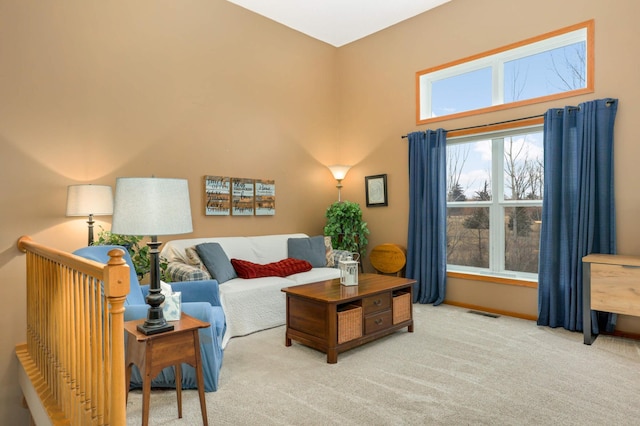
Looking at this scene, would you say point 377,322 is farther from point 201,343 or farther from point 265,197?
point 265,197

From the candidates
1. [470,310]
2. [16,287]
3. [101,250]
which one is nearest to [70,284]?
[101,250]

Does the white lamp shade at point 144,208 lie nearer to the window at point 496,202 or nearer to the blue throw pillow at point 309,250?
the blue throw pillow at point 309,250

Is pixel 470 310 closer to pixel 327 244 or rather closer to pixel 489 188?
pixel 489 188

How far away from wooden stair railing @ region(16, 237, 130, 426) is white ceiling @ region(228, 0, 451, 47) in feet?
12.6

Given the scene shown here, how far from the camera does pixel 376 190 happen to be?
18.5ft

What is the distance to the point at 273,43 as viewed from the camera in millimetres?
5301

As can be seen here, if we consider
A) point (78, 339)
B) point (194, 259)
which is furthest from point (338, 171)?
point (78, 339)

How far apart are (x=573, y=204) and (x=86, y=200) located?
4.39m

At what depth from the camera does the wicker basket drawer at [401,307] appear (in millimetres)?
3613

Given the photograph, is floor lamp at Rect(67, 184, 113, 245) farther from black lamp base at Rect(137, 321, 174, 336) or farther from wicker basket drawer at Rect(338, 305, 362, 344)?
wicker basket drawer at Rect(338, 305, 362, 344)

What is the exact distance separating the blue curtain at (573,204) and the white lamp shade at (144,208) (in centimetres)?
356

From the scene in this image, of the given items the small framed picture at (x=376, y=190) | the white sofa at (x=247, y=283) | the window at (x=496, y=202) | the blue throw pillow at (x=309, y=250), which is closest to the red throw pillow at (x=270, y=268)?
the white sofa at (x=247, y=283)

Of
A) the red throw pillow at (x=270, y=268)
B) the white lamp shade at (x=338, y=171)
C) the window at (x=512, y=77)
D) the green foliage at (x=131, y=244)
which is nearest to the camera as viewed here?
the green foliage at (x=131, y=244)

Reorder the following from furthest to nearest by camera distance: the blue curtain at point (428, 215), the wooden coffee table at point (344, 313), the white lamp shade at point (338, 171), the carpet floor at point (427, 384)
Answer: the white lamp shade at point (338, 171), the blue curtain at point (428, 215), the wooden coffee table at point (344, 313), the carpet floor at point (427, 384)
